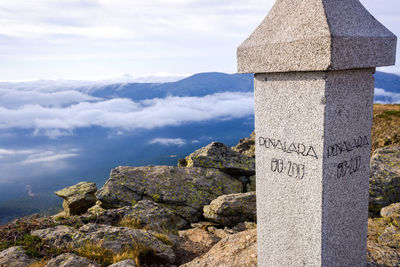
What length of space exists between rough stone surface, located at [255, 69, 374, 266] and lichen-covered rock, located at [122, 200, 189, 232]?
511 cm

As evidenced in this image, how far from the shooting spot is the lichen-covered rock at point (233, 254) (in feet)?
22.3

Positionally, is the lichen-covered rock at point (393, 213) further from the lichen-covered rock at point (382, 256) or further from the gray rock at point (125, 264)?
the gray rock at point (125, 264)

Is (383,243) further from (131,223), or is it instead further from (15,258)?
(15,258)

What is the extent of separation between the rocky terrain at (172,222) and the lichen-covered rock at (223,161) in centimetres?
5

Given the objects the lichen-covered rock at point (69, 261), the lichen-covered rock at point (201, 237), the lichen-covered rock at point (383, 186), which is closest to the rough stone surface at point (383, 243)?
the lichen-covered rock at point (383, 186)

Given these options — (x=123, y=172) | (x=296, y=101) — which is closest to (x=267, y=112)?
(x=296, y=101)

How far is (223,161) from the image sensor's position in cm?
1456

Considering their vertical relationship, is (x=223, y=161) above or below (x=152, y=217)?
above

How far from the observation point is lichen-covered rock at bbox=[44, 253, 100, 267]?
640 cm

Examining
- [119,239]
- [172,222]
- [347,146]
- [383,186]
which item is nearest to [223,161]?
[172,222]

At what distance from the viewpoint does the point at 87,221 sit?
908 cm

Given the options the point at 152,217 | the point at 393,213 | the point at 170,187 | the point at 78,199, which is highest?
the point at 393,213

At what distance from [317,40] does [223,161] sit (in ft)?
35.6

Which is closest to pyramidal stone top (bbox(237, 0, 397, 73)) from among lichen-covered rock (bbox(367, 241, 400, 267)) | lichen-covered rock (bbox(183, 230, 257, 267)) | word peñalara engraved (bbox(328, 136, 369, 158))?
word peñalara engraved (bbox(328, 136, 369, 158))
